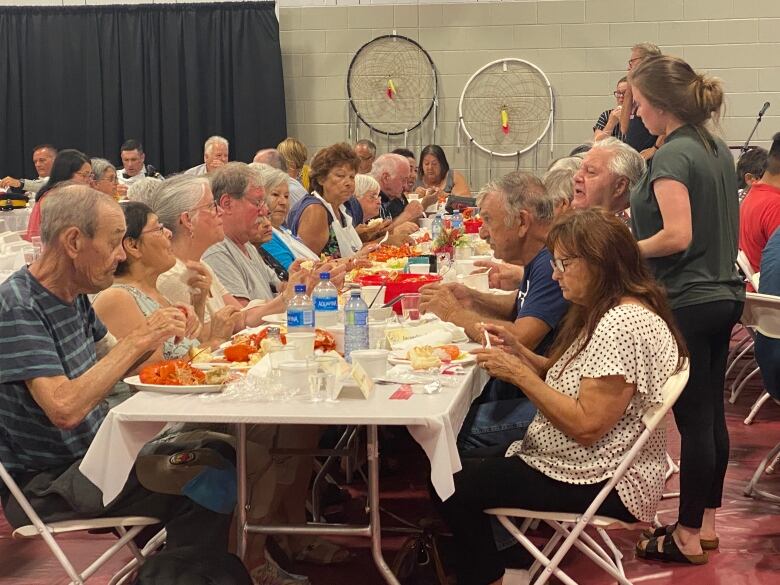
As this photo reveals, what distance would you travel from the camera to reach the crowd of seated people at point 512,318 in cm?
271

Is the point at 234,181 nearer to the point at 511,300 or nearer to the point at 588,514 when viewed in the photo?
the point at 511,300

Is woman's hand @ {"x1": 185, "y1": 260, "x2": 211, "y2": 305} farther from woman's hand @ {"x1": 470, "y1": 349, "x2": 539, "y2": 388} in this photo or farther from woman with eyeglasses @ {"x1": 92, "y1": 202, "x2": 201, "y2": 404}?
woman's hand @ {"x1": 470, "y1": 349, "x2": 539, "y2": 388}

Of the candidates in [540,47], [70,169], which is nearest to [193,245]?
[70,169]

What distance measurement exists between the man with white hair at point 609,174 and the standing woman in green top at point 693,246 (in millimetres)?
274

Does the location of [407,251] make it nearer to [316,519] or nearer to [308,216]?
[308,216]

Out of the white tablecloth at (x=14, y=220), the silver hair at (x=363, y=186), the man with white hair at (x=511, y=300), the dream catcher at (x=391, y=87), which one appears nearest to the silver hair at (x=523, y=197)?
the man with white hair at (x=511, y=300)

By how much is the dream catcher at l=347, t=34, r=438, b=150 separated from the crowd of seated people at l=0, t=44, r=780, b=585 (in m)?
6.11

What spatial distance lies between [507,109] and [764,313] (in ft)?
24.1

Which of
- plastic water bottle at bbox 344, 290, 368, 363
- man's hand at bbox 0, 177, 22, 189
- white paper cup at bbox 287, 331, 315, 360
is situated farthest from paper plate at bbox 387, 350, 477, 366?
man's hand at bbox 0, 177, 22, 189

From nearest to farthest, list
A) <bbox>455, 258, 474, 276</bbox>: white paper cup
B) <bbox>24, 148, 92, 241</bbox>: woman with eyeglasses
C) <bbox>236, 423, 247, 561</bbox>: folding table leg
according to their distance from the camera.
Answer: <bbox>236, 423, 247, 561</bbox>: folding table leg < <bbox>455, 258, 474, 276</bbox>: white paper cup < <bbox>24, 148, 92, 241</bbox>: woman with eyeglasses

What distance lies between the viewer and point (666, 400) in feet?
8.77

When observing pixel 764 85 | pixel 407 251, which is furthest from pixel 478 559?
pixel 764 85

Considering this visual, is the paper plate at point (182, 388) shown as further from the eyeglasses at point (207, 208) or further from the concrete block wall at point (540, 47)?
the concrete block wall at point (540, 47)

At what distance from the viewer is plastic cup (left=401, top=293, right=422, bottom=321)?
3736 mm
